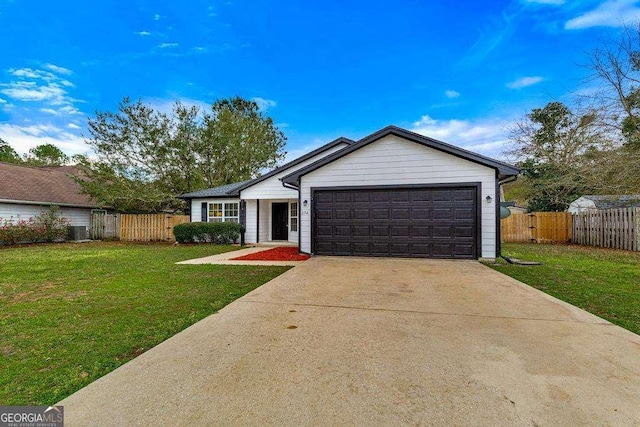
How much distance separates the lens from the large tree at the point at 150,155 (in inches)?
696

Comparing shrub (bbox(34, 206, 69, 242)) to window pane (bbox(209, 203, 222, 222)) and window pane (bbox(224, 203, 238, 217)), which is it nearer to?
window pane (bbox(209, 203, 222, 222))

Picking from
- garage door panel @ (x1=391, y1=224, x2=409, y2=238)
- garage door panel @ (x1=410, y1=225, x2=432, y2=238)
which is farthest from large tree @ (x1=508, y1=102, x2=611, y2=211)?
garage door panel @ (x1=391, y1=224, x2=409, y2=238)

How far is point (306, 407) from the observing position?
1.97 metres

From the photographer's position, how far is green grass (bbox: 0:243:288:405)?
250 cm

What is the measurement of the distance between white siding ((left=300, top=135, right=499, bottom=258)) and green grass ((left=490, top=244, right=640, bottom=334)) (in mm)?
1716

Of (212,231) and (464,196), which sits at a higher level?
(464,196)

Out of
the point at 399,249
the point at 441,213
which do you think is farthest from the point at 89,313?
the point at 441,213

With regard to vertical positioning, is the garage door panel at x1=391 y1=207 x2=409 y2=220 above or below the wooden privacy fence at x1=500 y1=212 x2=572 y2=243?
above

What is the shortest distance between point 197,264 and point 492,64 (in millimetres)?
13615

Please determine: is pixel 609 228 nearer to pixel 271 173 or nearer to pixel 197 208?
pixel 271 173

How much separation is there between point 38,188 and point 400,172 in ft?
70.8

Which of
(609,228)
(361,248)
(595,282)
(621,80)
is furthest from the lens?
(609,228)

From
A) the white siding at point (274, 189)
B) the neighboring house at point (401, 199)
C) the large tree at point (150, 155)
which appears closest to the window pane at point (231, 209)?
the white siding at point (274, 189)

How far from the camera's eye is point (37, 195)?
55.0 feet
